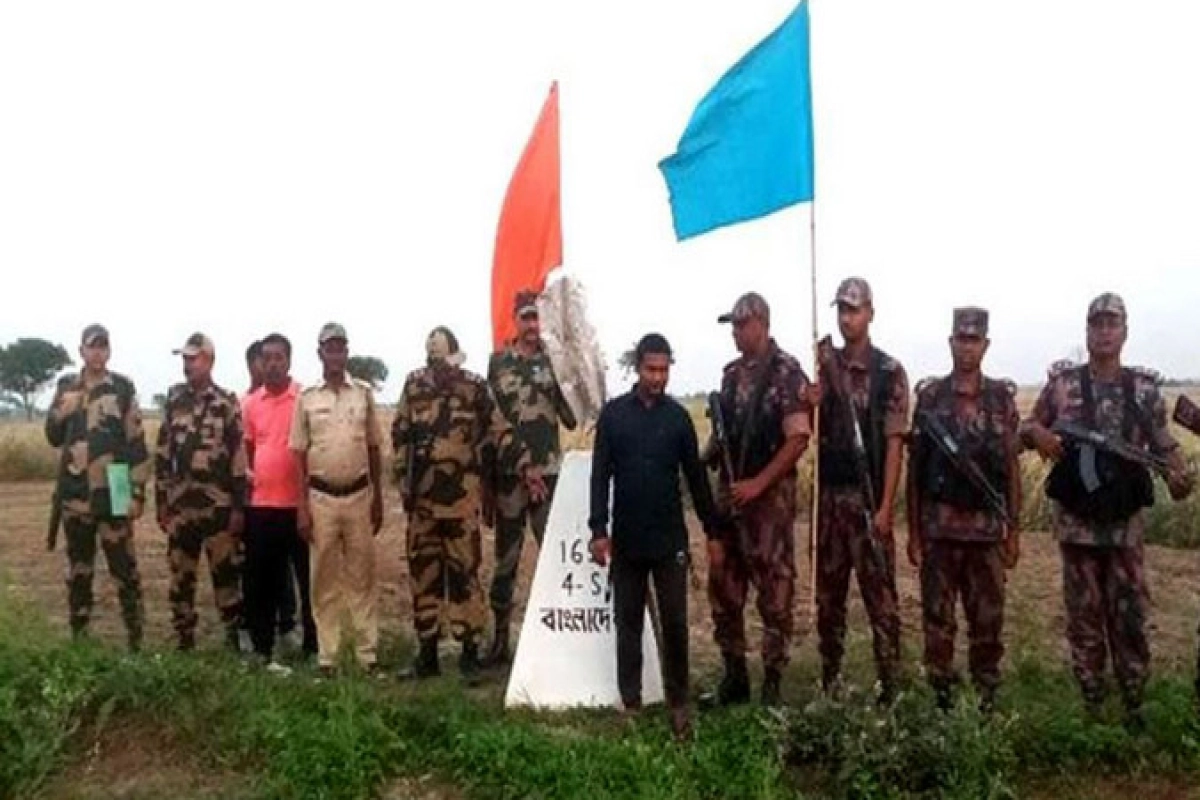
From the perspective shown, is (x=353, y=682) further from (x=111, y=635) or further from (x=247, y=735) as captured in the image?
(x=111, y=635)

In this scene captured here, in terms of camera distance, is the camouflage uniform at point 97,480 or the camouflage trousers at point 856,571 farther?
the camouflage uniform at point 97,480

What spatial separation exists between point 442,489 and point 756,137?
2580mm

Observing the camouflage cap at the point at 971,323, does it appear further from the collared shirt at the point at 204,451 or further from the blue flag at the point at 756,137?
the collared shirt at the point at 204,451

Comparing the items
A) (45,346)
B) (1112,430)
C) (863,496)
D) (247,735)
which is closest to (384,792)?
(247,735)

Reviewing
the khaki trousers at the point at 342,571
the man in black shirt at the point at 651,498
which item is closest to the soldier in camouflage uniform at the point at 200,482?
the khaki trousers at the point at 342,571

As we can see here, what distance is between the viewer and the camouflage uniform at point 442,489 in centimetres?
730

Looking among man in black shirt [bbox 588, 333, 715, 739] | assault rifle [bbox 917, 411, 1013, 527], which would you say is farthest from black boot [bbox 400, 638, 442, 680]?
assault rifle [bbox 917, 411, 1013, 527]

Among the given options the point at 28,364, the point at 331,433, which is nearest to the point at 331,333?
the point at 331,433

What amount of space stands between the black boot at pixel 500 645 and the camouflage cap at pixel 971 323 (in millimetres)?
3184

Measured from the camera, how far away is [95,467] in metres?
7.65

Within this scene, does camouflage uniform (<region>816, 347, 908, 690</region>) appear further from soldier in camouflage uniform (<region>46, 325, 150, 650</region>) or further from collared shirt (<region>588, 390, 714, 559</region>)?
soldier in camouflage uniform (<region>46, 325, 150, 650</region>)

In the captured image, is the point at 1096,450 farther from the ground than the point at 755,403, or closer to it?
closer to it

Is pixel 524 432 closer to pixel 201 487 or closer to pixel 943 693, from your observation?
pixel 201 487

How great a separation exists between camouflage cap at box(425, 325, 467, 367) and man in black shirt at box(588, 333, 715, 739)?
4.84 feet
